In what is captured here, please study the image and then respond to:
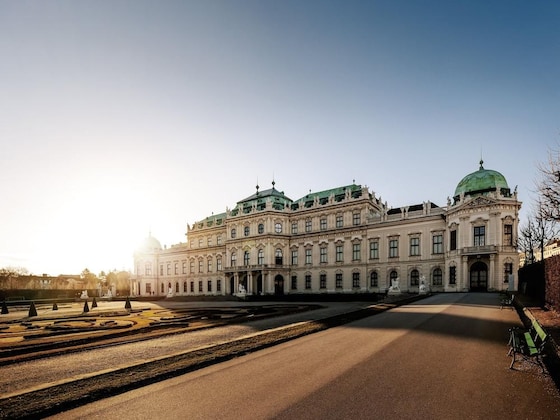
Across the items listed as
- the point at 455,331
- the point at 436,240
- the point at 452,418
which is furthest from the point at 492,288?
the point at 452,418

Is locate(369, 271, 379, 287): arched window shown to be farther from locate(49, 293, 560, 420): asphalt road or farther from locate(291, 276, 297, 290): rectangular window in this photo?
locate(49, 293, 560, 420): asphalt road

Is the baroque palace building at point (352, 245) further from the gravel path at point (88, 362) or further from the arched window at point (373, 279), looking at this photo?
the gravel path at point (88, 362)

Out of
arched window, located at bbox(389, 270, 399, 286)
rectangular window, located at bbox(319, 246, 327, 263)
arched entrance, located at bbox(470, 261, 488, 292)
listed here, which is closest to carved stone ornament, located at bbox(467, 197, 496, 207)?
arched entrance, located at bbox(470, 261, 488, 292)

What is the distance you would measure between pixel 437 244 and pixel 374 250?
9.60 metres

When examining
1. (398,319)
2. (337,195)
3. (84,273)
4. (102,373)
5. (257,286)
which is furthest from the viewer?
(84,273)

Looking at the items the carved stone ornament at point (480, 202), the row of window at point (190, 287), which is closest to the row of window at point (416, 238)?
the carved stone ornament at point (480, 202)

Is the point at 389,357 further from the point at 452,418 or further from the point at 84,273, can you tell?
the point at 84,273

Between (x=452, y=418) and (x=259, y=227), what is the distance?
61.5 meters

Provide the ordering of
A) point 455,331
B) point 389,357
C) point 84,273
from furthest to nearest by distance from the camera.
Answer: point 84,273
point 455,331
point 389,357

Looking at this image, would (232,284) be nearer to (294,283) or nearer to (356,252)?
(294,283)

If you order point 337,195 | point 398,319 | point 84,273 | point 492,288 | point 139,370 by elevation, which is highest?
point 337,195

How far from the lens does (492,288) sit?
42156 millimetres

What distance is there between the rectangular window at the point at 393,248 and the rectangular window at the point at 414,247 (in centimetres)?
212

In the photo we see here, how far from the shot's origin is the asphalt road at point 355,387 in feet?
21.8
